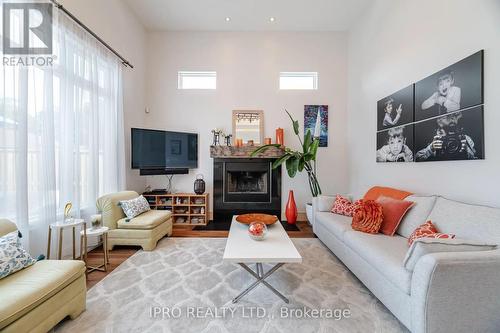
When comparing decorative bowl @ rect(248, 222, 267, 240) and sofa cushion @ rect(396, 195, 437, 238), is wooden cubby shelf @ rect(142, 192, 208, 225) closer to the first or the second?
decorative bowl @ rect(248, 222, 267, 240)

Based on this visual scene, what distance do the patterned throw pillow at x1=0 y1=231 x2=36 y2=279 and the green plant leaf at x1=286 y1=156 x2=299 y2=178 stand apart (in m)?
3.45

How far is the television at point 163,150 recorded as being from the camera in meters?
3.71

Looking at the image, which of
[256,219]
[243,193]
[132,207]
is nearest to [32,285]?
[132,207]

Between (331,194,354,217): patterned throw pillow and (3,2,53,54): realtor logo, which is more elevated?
(3,2,53,54): realtor logo

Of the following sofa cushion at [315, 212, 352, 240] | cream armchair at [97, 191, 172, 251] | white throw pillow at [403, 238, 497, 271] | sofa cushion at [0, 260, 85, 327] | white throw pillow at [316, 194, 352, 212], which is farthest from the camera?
white throw pillow at [316, 194, 352, 212]

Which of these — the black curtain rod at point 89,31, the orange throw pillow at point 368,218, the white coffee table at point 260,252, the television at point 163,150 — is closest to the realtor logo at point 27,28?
the black curtain rod at point 89,31

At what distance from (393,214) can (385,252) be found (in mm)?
667

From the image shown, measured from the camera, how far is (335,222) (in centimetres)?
279

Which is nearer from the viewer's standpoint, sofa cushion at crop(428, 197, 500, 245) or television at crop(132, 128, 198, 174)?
sofa cushion at crop(428, 197, 500, 245)

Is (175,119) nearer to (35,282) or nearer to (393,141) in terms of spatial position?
(35,282)

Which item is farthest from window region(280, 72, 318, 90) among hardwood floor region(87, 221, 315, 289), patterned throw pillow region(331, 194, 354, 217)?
hardwood floor region(87, 221, 315, 289)

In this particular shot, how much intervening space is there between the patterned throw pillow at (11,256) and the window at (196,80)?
382cm

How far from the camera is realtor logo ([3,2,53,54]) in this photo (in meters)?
2.00

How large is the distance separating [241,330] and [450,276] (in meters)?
1.45
